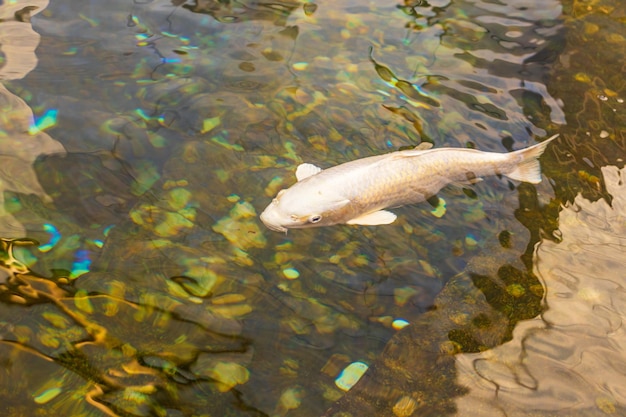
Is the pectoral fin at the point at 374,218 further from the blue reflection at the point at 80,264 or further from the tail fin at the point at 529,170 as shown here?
the blue reflection at the point at 80,264

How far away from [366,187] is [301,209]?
23.3 inches

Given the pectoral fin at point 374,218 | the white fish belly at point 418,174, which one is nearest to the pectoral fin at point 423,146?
the white fish belly at point 418,174

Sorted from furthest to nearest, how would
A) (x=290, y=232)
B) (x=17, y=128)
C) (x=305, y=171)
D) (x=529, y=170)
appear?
(x=529, y=170), (x=17, y=128), (x=305, y=171), (x=290, y=232)

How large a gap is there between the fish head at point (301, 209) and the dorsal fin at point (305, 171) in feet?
1.27

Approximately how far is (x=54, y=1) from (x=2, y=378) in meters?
5.21

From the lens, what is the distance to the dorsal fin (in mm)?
5211

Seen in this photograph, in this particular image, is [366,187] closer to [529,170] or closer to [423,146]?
[423,146]

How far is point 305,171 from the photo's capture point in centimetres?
524

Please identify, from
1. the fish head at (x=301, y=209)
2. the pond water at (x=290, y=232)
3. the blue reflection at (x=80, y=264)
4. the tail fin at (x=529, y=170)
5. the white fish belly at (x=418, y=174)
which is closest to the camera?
the pond water at (x=290, y=232)

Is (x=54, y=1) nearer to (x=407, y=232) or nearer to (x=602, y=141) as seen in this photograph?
(x=407, y=232)

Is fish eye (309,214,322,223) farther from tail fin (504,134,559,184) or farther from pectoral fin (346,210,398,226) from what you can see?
tail fin (504,134,559,184)

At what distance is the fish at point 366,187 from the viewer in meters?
4.76

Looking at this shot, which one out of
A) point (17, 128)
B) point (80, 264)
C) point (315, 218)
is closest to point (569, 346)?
point (315, 218)

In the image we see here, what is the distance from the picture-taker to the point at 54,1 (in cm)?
722
